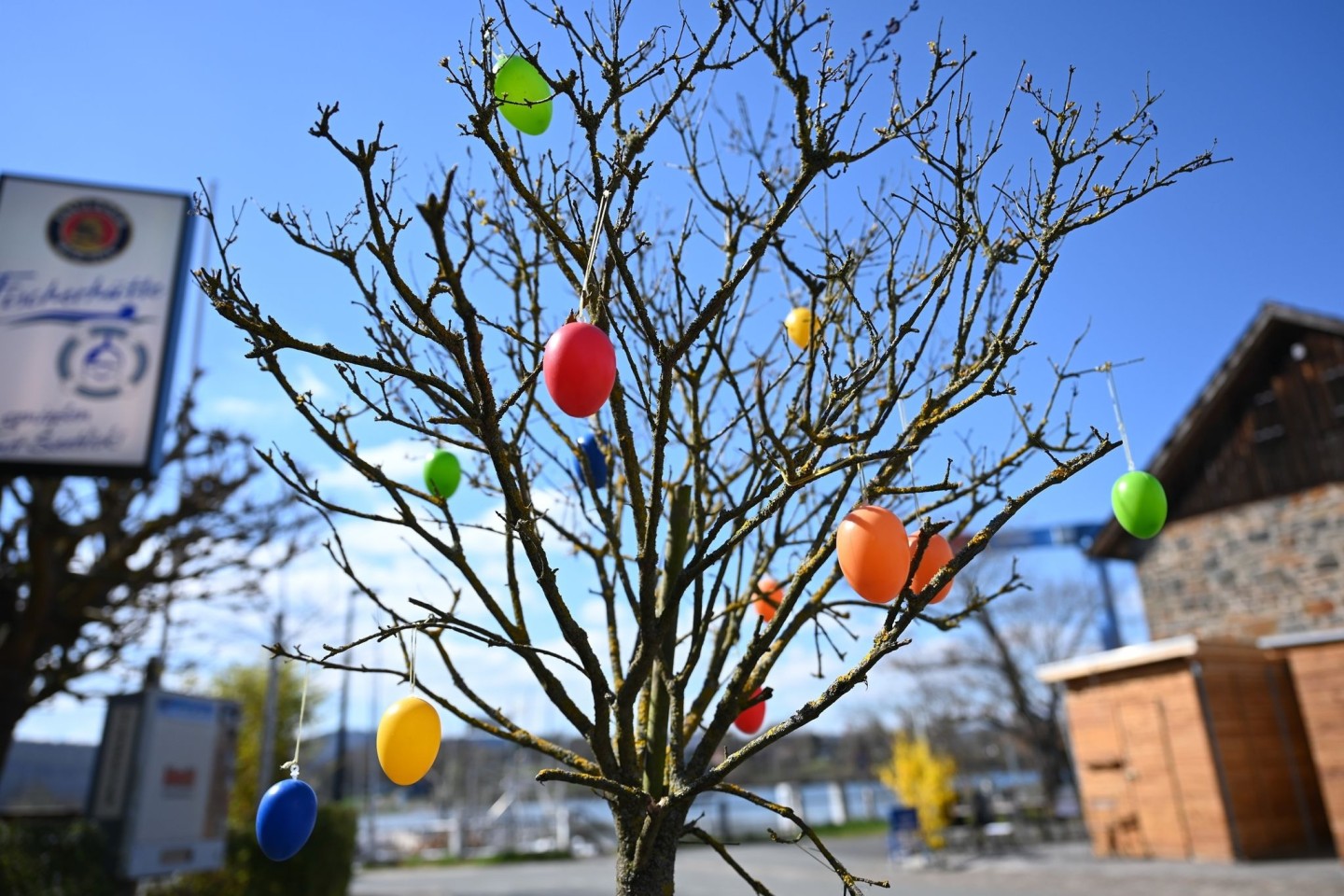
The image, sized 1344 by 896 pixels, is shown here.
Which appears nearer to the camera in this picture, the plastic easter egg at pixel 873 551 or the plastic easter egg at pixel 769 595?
the plastic easter egg at pixel 873 551

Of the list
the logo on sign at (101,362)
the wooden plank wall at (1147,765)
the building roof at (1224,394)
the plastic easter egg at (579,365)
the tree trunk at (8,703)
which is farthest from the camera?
the building roof at (1224,394)

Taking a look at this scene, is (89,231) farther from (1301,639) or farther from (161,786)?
(1301,639)

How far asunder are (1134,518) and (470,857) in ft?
94.5

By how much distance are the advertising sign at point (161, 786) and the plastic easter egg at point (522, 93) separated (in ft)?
32.0

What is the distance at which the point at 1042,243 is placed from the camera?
228cm

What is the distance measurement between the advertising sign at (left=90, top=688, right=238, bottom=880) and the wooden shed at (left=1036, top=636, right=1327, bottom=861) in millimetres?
12758

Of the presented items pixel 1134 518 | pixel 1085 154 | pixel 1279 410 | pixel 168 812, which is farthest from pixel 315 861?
pixel 1279 410

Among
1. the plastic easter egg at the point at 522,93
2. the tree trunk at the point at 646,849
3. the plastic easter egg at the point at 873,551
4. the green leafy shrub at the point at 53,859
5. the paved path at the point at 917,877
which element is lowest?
the paved path at the point at 917,877

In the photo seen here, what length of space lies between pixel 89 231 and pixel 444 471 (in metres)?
9.22

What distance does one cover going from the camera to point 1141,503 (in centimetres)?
308

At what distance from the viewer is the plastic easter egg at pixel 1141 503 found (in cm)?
306

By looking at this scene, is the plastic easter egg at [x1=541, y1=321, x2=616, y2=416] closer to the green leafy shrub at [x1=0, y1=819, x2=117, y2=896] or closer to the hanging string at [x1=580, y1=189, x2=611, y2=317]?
the hanging string at [x1=580, y1=189, x2=611, y2=317]

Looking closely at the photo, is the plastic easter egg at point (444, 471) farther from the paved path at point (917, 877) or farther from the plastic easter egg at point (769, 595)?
the paved path at point (917, 877)

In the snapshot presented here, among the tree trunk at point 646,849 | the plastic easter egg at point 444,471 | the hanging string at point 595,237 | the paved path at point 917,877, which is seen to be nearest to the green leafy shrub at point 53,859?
the paved path at point 917,877
